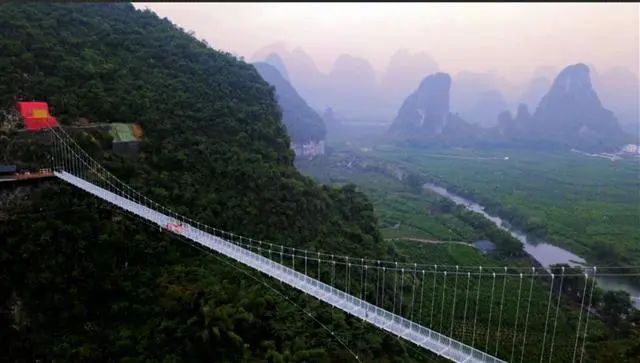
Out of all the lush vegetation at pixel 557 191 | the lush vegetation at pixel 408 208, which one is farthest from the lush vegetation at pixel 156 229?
the lush vegetation at pixel 557 191

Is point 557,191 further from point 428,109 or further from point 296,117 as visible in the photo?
point 428,109

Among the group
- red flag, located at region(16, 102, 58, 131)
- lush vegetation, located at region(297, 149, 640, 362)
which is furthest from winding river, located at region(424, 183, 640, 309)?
red flag, located at region(16, 102, 58, 131)

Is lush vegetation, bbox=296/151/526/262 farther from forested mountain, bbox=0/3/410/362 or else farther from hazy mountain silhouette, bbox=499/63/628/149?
hazy mountain silhouette, bbox=499/63/628/149

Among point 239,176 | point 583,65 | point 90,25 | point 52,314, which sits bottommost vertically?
point 52,314

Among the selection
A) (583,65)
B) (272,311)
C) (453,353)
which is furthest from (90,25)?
(583,65)

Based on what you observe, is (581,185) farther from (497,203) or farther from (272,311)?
(272,311)

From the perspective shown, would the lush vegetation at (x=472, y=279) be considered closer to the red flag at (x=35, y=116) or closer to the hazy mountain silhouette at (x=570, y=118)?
the red flag at (x=35, y=116)

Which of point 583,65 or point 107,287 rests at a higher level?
point 583,65
